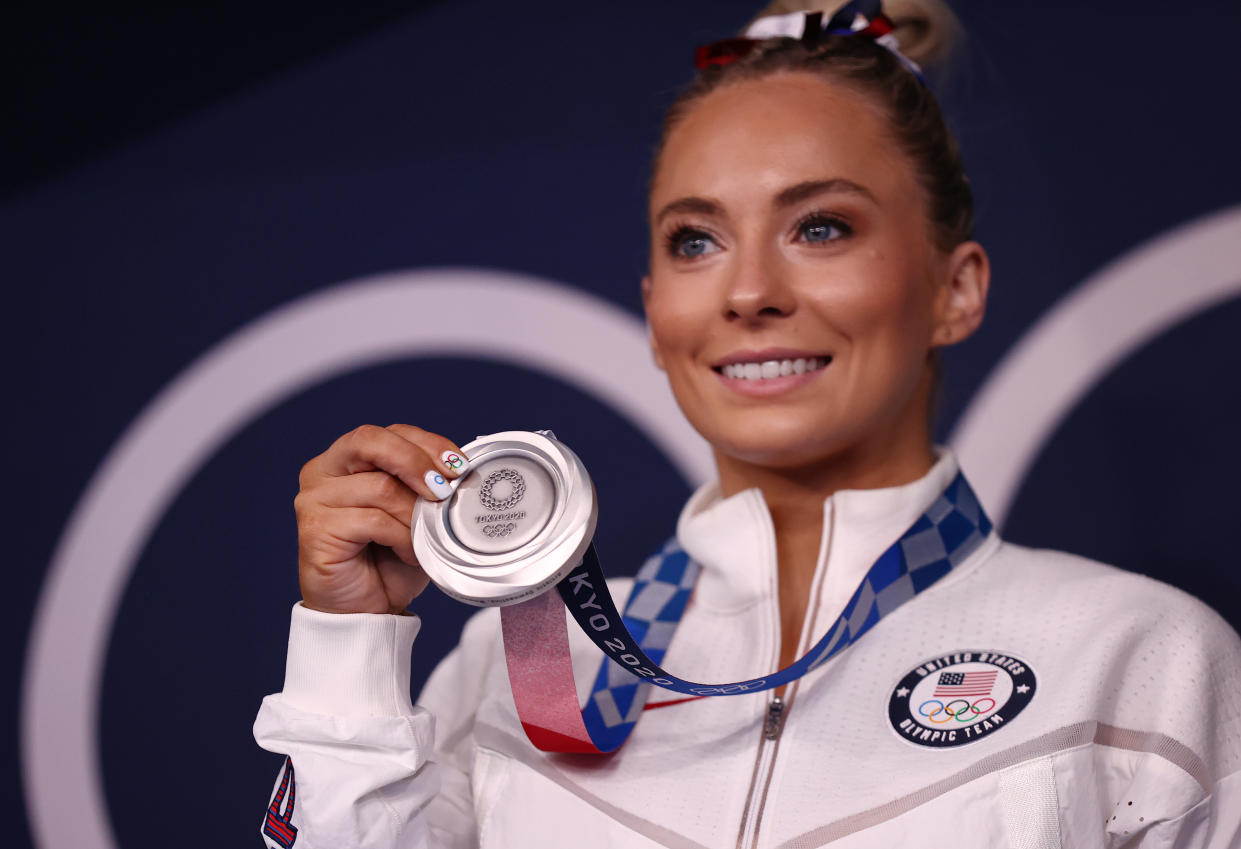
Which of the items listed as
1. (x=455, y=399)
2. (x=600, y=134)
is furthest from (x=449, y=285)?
(x=600, y=134)

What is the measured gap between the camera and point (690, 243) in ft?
5.34

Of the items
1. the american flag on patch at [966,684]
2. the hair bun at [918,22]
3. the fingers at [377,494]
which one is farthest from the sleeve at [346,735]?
the hair bun at [918,22]

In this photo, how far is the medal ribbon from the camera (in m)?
1.30

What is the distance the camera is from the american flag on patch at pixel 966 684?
137 cm

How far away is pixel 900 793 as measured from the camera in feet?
4.23

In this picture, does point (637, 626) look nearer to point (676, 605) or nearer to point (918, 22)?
point (676, 605)

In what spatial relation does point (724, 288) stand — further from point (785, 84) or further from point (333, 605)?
point (333, 605)

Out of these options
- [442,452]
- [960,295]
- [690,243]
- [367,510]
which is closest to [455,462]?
[442,452]

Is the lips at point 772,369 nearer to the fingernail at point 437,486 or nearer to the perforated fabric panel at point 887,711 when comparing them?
the perforated fabric panel at point 887,711

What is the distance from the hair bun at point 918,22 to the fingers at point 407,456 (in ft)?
3.33

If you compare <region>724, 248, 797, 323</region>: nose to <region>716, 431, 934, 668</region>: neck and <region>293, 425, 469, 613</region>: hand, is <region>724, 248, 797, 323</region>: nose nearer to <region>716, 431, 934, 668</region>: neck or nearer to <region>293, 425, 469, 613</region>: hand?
<region>716, 431, 934, 668</region>: neck

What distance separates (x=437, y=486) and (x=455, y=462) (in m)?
0.03

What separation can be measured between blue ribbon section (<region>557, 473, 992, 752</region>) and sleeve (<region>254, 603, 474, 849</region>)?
0.69 feet

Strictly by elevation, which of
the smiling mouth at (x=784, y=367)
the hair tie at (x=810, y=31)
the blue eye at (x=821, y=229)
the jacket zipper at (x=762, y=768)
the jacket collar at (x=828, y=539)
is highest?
the hair tie at (x=810, y=31)
